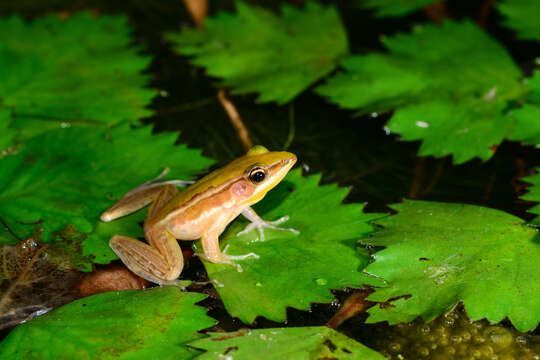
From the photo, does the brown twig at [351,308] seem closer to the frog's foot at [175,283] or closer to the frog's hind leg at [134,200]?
the frog's foot at [175,283]

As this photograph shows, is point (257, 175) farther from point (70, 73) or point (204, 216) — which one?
point (70, 73)


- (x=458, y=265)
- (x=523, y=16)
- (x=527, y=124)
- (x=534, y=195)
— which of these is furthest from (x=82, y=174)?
(x=523, y=16)

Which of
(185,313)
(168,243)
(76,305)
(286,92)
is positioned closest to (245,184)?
(168,243)

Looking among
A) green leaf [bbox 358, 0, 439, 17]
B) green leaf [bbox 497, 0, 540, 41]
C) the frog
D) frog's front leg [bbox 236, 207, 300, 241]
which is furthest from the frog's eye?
green leaf [bbox 497, 0, 540, 41]

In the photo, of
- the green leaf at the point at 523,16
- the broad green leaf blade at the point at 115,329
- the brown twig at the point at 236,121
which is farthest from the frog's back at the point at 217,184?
the green leaf at the point at 523,16

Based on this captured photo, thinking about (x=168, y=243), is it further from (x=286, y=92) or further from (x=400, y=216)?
(x=286, y=92)

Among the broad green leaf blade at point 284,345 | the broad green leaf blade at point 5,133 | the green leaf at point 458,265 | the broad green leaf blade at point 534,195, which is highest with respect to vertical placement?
the broad green leaf blade at point 5,133
